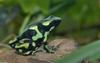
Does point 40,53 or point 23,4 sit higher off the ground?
point 23,4

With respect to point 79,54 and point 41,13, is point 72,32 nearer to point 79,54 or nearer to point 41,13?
point 41,13

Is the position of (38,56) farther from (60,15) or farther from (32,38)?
(60,15)

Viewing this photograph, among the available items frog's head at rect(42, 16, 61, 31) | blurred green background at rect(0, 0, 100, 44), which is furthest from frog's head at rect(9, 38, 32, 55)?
blurred green background at rect(0, 0, 100, 44)

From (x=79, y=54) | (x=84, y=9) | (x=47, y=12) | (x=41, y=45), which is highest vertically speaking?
(x=84, y=9)

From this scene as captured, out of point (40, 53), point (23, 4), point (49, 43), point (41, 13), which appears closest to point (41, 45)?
point (40, 53)

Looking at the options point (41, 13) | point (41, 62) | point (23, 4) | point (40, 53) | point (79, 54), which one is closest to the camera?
point (79, 54)

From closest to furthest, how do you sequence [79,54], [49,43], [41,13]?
[79,54]
[49,43]
[41,13]
